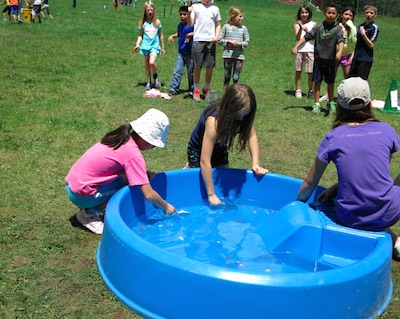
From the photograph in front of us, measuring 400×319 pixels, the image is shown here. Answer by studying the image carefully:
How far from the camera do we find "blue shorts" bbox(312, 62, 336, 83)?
26.3 ft

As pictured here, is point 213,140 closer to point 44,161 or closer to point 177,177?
point 177,177

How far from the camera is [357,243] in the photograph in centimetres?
336

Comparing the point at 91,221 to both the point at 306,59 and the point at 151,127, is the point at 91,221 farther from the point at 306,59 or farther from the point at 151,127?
the point at 306,59

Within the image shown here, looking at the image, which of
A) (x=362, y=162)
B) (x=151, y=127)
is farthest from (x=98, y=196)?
(x=362, y=162)

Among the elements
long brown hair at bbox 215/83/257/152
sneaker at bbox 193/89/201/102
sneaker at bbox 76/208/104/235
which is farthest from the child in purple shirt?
sneaker at bbox 193/89/201/102

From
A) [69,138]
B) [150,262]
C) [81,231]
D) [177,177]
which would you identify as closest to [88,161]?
[81,231]

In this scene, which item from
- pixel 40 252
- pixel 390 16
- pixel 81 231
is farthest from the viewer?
pixel 390 16

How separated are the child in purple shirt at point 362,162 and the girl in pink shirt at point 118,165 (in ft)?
3.89

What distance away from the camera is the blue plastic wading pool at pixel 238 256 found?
268cm

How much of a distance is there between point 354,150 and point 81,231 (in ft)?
6.86

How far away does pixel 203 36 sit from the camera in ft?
27.1

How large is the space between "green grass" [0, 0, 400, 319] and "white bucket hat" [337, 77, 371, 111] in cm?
122

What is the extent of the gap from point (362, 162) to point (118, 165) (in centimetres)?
171

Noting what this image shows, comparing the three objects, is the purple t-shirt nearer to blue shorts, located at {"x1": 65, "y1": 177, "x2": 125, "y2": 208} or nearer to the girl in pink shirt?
the girl in pink shirt
